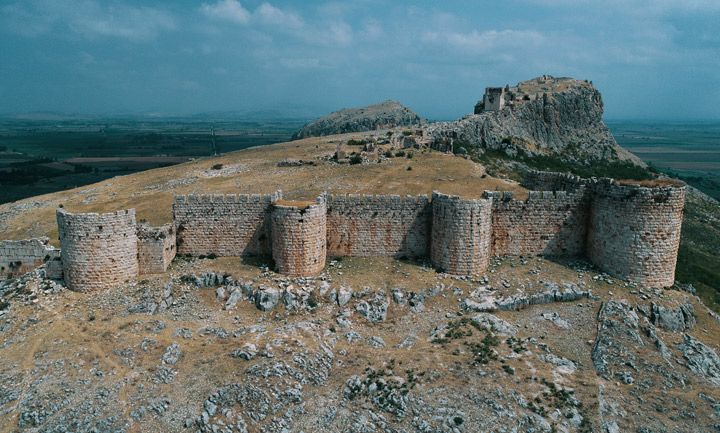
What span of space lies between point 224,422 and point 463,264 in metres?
11.2

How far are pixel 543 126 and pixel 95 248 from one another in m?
67.4

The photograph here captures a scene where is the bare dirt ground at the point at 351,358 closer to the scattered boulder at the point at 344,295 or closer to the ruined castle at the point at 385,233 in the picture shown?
the scattered boulder at the point at 344,295

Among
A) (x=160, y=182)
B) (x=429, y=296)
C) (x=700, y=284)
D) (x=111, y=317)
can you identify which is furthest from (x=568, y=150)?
(x=111, y=317)

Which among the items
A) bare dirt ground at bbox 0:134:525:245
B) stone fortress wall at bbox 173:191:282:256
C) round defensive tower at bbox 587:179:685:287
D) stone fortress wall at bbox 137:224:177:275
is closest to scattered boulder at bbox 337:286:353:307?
stone fortress wall at bbox 173:191:282:256

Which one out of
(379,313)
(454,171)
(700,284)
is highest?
(454,171)

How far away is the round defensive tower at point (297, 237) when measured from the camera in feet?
70.2

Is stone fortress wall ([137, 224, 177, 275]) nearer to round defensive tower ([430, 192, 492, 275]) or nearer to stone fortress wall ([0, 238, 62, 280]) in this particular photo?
stone fortress wall ([0, 238, 62, 280])

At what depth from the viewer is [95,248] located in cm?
2075

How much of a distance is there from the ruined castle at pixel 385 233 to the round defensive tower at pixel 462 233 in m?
0.04

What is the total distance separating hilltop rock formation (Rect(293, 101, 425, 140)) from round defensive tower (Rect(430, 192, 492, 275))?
70121mm

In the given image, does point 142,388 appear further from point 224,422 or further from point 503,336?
point 503,336

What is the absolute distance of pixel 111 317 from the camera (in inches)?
772

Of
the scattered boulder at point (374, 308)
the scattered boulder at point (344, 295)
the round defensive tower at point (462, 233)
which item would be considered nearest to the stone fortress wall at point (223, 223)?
the scattered boulder at point (344, 295)

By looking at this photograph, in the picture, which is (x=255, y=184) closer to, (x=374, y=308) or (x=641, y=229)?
(x=374, y=308)
